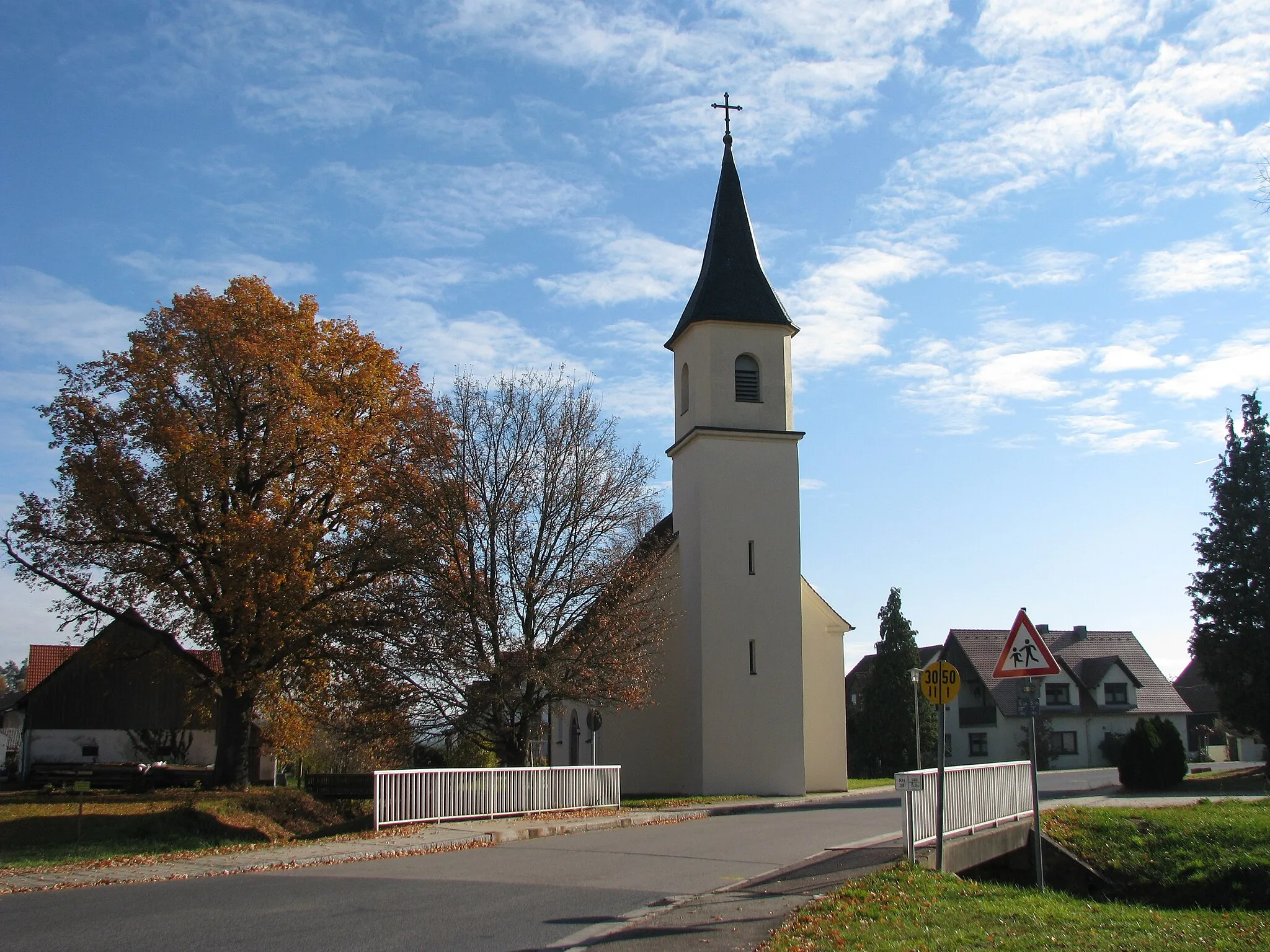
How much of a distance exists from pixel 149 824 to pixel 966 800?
50.3ft

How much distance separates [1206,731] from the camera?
71188 mm

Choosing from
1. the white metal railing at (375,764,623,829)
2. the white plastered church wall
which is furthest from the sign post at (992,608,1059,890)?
the white plastered church wall

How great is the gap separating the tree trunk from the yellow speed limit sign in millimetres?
20129

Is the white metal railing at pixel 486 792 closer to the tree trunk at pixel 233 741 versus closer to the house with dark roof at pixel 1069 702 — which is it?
the tree trunk at pixel 233 741

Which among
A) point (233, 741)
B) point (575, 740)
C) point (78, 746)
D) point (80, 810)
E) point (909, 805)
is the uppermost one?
point (909, 805)

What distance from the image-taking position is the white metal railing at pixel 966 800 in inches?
510

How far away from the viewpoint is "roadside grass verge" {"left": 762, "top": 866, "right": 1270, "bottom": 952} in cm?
905

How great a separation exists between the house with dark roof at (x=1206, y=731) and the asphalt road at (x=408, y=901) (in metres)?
51.7

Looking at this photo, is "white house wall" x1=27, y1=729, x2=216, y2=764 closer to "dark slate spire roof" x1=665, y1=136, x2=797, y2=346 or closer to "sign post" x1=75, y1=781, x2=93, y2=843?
"sign post" x1=75, y1=781, x2=93, y2=843

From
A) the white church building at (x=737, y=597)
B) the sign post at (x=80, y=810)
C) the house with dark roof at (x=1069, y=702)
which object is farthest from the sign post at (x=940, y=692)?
the house with dark roof at (x=1069, y=702)

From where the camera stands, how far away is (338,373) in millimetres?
28375

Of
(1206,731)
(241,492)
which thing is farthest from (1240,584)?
(1206,731)

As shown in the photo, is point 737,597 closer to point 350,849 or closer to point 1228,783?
point 1228,783

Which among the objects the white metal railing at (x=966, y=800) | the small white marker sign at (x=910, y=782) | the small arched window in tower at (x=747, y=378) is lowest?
the white metal railing at (x=966, y=800)
